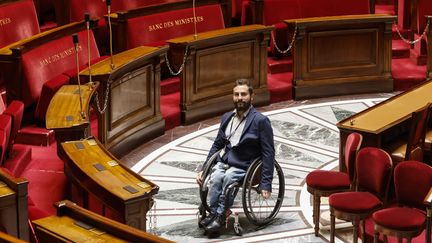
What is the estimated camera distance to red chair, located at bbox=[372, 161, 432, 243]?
4867 millimetres

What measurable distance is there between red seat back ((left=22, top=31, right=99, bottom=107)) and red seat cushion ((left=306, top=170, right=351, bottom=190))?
237cm

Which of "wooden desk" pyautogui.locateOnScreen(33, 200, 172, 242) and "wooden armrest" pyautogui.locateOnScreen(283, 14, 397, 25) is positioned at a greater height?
"wooden armrest" pyautogui.locateOnScreen(283, 14, 397, 25)

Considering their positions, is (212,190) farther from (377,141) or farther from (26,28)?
(26,28)

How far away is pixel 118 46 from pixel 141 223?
12.8ft

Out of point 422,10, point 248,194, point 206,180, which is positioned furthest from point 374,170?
point 422,10

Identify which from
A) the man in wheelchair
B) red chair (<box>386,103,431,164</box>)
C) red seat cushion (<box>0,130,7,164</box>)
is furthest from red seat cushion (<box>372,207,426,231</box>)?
red seat cushion (<box>0,130,7,164</box>)

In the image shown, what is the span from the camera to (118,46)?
8.16m

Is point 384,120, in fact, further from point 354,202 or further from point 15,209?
point 15,209

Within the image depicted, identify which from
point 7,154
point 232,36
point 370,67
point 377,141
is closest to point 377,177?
point 377,141

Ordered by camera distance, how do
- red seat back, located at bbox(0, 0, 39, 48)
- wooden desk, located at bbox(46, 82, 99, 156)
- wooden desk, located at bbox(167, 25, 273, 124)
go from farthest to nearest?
1. wooden desk, located at bbox(167, 25, 273, 124)
2. red seat back, located at bbox(0, 0, 39, 48)
3. wooden desk, located at bbox(46, 82, 99, 156)

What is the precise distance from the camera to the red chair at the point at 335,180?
5543 mm

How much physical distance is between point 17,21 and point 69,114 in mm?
2403

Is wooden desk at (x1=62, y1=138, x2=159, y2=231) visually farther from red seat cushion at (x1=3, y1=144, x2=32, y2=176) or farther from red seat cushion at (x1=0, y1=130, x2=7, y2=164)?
red seat cushion at (x1=3, y1=144, x2=32, y2=176)

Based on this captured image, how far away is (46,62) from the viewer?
277 inches
